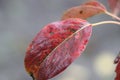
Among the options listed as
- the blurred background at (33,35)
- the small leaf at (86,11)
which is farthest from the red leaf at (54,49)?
the blurred background at (33,35)

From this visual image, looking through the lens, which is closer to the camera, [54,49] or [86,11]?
[54,49]

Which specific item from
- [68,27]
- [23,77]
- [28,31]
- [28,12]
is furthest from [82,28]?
[28,12]

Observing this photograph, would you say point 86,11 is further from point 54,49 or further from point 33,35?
point 33,35

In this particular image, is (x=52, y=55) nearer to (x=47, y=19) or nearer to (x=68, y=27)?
(x=68, y=27)

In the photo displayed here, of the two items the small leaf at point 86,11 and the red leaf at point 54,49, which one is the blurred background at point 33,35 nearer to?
the small leaf at point 86,11

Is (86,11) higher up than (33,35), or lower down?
higher up

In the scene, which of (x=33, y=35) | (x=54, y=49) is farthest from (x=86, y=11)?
(x=33, y=35)
